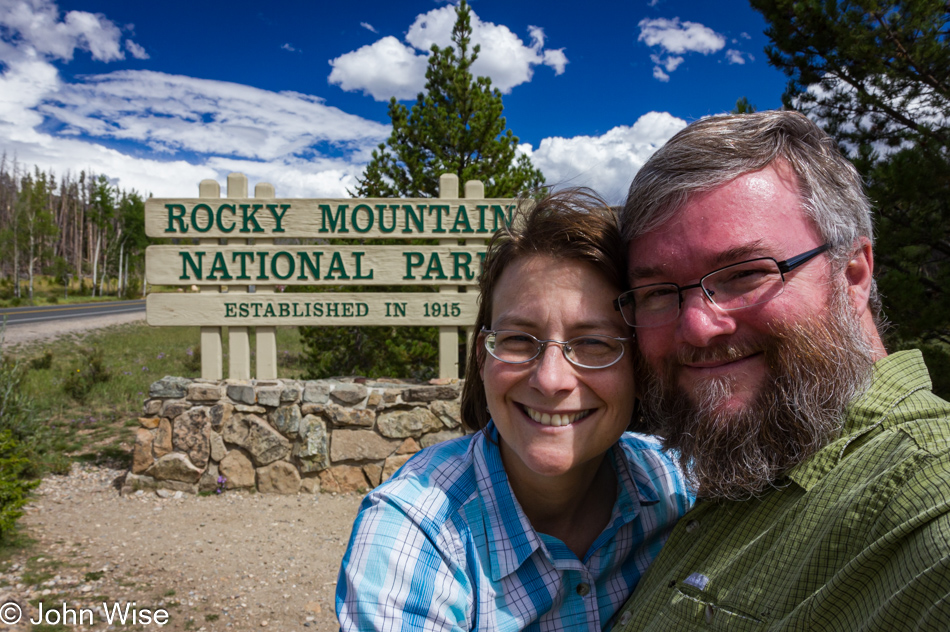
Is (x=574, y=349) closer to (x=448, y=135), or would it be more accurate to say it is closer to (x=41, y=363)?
(x=448, y=135)

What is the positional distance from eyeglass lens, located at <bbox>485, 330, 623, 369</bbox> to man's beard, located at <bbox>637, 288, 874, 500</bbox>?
17cm

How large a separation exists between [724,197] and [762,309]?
25cm

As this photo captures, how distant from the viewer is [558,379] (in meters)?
1.37

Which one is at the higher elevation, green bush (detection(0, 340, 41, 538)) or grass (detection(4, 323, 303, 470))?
green bush (detection(0, 340, 41, 538))

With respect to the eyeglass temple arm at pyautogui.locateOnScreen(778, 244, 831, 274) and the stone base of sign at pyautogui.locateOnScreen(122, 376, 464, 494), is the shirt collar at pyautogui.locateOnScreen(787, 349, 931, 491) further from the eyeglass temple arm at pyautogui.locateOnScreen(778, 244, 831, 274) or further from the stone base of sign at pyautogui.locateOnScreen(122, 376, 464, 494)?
the stone base of sign at pyautogui.locateOnScreen(122, 376, 464, 494)

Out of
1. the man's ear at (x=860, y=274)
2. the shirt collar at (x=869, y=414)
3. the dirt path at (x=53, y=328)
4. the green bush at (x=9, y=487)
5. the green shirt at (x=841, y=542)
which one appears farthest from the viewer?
the dirt path at (x=53, y=328)

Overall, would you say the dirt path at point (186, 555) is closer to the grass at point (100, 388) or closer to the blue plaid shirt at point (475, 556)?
the grass at point (100, 388)

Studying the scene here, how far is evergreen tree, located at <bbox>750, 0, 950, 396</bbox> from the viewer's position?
148 inches

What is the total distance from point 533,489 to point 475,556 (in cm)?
25

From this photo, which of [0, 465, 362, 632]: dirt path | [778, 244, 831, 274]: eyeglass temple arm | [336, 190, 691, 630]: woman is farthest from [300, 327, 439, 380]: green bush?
[778, 244, 831, 274]: eyeglass temple arm

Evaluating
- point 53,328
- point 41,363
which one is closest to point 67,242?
point 53,328

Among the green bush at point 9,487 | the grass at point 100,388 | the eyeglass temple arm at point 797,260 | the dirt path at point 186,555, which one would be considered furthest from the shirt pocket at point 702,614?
the grass at point 100,388

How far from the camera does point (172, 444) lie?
526 cm

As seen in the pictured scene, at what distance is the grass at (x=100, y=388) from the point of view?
6.39 meters
